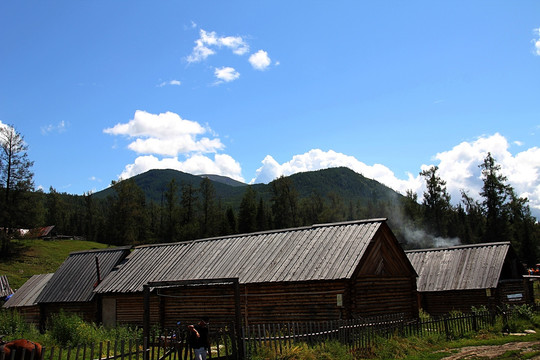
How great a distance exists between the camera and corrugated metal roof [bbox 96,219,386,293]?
894 inches

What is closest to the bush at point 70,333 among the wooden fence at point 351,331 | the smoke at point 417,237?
the wooden fence at point 351,331

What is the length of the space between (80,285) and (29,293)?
18.0ft

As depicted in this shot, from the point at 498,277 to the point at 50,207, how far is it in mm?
114033

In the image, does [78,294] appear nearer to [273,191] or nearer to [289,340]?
[289,340]

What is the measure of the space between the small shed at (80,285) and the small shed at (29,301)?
2.72ft

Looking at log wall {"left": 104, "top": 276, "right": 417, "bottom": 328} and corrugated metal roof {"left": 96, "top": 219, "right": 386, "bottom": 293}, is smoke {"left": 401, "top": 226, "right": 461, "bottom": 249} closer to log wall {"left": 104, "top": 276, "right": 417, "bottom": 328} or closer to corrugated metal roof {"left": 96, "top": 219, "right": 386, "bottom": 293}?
log wall {"left": 104, "top": 276, "right": 417, "bottom": 328}

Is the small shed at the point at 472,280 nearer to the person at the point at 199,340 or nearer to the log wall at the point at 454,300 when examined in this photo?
the log wall at the point at 454,300

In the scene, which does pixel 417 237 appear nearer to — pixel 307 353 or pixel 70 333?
pixel 70 333

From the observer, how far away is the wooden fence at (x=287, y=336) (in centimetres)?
1402

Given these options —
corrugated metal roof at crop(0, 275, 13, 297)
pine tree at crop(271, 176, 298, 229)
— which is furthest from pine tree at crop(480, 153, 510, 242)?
corrugated metal roof at crop(0, 275, 13, 297)

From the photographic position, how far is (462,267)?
32500mm

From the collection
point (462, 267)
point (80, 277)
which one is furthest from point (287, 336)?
point (80, 277)

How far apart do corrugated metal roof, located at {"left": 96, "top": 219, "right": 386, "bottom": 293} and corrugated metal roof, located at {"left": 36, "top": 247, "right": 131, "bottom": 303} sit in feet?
4.16

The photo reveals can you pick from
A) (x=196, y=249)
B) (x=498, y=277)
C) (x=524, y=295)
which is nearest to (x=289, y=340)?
(x=196, y=249)
